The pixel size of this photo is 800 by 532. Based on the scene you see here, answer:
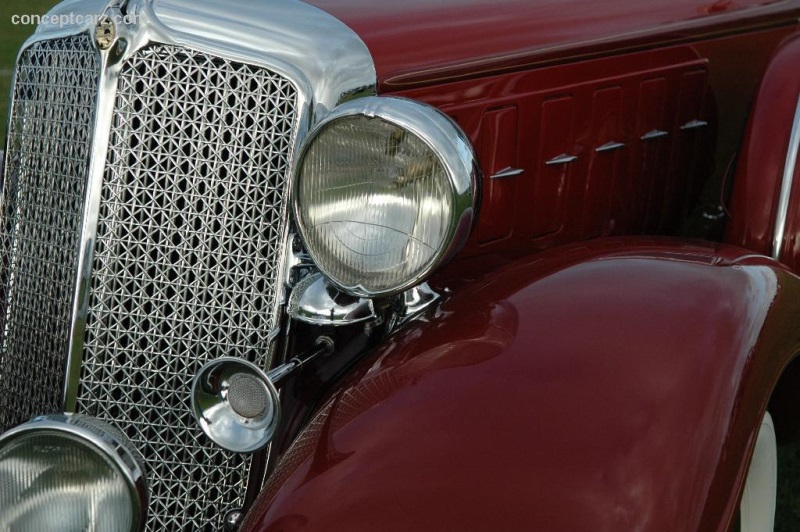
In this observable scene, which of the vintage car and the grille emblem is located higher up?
the grille emblem

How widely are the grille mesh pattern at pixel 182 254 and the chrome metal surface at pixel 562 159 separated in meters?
0.66

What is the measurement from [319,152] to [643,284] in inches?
21.5

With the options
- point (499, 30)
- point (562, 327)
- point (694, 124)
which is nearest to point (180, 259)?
point (562, 327)

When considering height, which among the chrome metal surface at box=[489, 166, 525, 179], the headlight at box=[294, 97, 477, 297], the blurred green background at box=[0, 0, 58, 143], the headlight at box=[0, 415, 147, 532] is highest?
the headlight at box=[294, 97, 477, 297]

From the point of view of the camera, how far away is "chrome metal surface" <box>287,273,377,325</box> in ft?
5.60

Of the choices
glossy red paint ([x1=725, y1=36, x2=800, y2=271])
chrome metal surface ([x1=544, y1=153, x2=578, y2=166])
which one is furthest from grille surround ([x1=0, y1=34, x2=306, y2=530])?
glossy red paint ([x1=725, y1=36, x2=800, y2=271])

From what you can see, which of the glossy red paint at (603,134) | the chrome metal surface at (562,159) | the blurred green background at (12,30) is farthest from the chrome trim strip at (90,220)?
the blurred green background at (12,30)

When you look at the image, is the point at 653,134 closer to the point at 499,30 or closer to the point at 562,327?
the point at 499,30

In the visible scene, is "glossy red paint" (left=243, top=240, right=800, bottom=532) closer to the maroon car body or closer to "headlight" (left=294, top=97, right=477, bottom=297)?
the maroon car body

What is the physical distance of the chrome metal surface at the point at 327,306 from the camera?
171 cm

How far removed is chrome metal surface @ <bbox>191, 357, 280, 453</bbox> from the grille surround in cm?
21

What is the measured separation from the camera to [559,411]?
4.62ft

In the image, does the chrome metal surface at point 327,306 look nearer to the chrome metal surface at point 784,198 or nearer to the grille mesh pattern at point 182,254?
the grille mesh pattern at point 182,254

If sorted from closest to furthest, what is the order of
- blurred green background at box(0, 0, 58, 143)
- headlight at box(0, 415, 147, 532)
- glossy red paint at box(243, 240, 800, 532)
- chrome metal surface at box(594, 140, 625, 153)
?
glossy red paint at box(243, 240, 800, 532) < headlight at box(0, 415, 147, 532) < chrome metal surface at box(594, 140, 625, 153) < blurred green background at box(0, 0, 58, 143)
